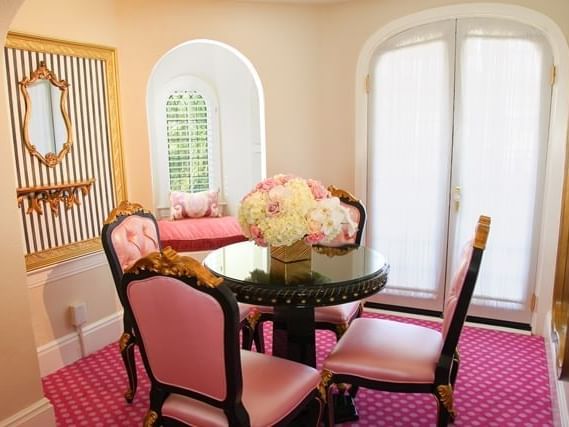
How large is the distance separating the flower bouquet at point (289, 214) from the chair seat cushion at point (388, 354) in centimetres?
54

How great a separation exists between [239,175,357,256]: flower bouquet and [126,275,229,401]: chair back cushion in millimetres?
647

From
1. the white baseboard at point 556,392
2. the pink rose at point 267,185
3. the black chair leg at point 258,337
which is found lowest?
the white baseboard at point 556,392


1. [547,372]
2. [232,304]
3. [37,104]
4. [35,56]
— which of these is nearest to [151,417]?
[232,304]

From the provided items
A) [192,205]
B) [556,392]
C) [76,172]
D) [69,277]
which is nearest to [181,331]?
[69,277]

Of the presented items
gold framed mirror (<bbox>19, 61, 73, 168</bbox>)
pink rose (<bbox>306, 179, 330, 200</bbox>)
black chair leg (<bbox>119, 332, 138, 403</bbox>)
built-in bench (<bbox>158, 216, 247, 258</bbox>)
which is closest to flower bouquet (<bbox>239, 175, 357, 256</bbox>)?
pink rose (<bbox>306, 179, 330, 200</bbox>)

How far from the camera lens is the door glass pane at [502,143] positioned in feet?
11.1

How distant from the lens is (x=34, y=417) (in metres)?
2.39

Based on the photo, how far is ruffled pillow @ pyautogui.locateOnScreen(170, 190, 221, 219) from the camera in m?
5.34

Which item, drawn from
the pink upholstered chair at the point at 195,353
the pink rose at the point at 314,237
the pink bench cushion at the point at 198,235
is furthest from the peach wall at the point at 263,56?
the pink rose at the point at 314,237

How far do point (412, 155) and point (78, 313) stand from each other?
8.87ft

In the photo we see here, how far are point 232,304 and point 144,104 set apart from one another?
243cm

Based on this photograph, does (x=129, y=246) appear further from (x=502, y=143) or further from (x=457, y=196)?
(x=502, y=143)

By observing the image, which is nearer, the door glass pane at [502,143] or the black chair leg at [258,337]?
the black chair leg at [258,337]

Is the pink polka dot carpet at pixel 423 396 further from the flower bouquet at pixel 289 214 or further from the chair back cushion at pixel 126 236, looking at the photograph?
the flower bouquet at pixel 289 214
